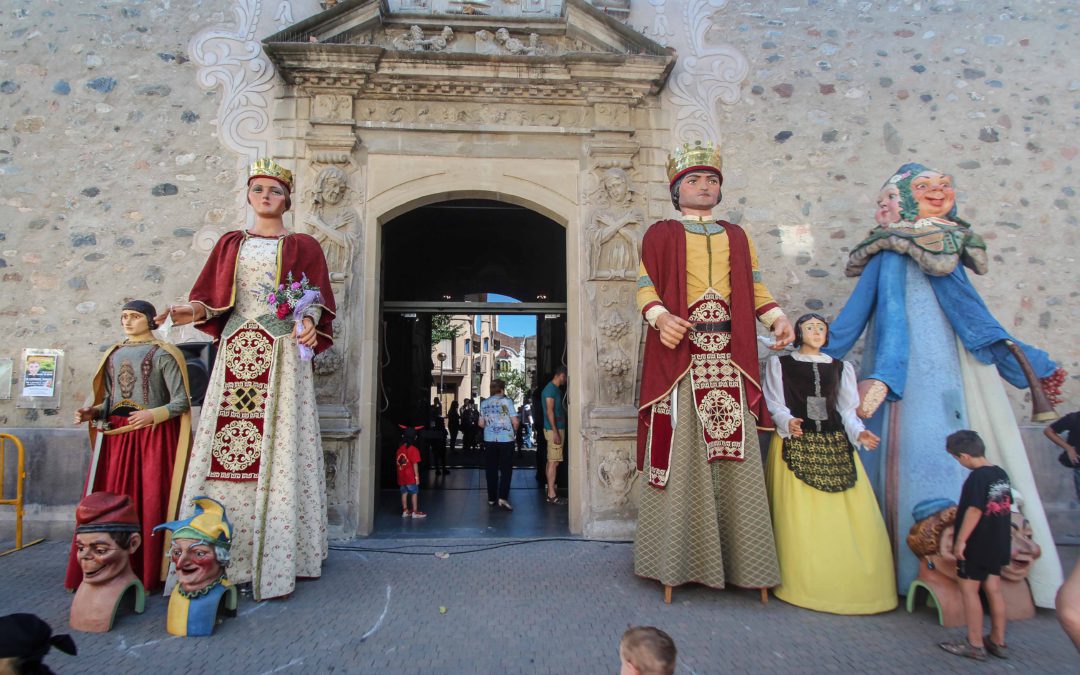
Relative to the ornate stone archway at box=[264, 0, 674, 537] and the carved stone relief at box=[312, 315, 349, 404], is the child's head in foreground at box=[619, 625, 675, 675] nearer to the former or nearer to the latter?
the ornate stone archway at box=[264, 0, 674, 537]

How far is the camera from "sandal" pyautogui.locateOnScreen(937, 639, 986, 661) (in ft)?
9.46

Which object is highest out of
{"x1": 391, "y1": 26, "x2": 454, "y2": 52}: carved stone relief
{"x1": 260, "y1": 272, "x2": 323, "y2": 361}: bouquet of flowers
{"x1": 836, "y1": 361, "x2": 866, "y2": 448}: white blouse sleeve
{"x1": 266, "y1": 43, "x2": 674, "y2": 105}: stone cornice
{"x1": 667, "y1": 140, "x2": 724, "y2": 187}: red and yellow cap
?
{"x1": 391, "y1": 26, "x2": 454, "y2": 52}: carved stone relief

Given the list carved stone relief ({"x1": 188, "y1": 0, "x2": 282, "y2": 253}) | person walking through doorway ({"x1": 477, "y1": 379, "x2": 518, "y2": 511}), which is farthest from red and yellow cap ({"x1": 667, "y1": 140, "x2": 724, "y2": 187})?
person walking through doorway ({"x1": 477, "y1": 379, "x2": 518, "y2": 511})

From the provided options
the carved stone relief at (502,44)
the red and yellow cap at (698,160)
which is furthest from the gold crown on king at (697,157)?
the carved stone relief at (502,44)

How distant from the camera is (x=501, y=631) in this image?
3.17 meters

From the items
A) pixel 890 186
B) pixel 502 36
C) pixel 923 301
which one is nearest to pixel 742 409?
pixel 923 301

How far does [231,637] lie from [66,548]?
2416 millimetres

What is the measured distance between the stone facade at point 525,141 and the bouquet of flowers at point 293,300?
1192 mm

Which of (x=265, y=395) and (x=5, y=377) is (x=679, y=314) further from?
(x=5, y=377)

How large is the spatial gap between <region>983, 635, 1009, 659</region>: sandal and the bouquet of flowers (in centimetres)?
387

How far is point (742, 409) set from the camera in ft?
12.1

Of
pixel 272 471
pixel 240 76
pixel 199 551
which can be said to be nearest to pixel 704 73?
pixel 240 76

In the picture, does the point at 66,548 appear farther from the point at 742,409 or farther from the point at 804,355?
the point at 804,355

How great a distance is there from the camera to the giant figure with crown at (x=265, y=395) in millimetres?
3594
